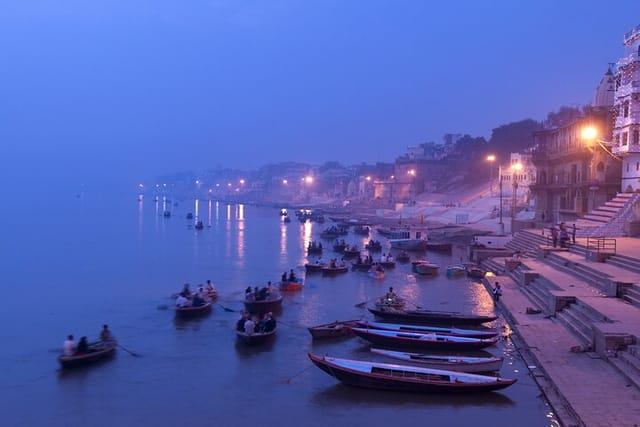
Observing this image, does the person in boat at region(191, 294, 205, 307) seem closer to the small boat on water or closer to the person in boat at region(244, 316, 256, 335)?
the person in boat at region(244, 316, 256, 335)

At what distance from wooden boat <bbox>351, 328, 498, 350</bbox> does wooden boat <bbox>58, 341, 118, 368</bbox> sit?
6745 millimetres

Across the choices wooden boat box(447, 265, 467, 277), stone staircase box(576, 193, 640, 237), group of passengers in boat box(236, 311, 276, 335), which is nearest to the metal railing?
stone staircase box(576, 193, 640, 237)

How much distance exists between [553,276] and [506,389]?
9.35 m

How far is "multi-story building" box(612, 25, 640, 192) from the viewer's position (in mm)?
30375

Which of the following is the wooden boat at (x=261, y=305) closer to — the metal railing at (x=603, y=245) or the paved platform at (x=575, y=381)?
the paved platform at (x=575, y=381)

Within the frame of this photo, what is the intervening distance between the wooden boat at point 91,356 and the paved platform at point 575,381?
10.8m

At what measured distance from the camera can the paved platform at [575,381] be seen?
10.9m

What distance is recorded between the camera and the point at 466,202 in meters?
75.6

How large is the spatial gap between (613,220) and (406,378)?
1893 cm

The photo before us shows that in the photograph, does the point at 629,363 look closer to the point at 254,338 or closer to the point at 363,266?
the point at 254,338

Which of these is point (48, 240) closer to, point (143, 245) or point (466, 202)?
point (143, 245)

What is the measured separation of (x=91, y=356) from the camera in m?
16.5

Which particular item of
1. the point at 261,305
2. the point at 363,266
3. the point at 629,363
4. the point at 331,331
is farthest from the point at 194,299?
Answer: the point at 629,363

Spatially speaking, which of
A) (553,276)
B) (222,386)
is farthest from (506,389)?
(553,276)
